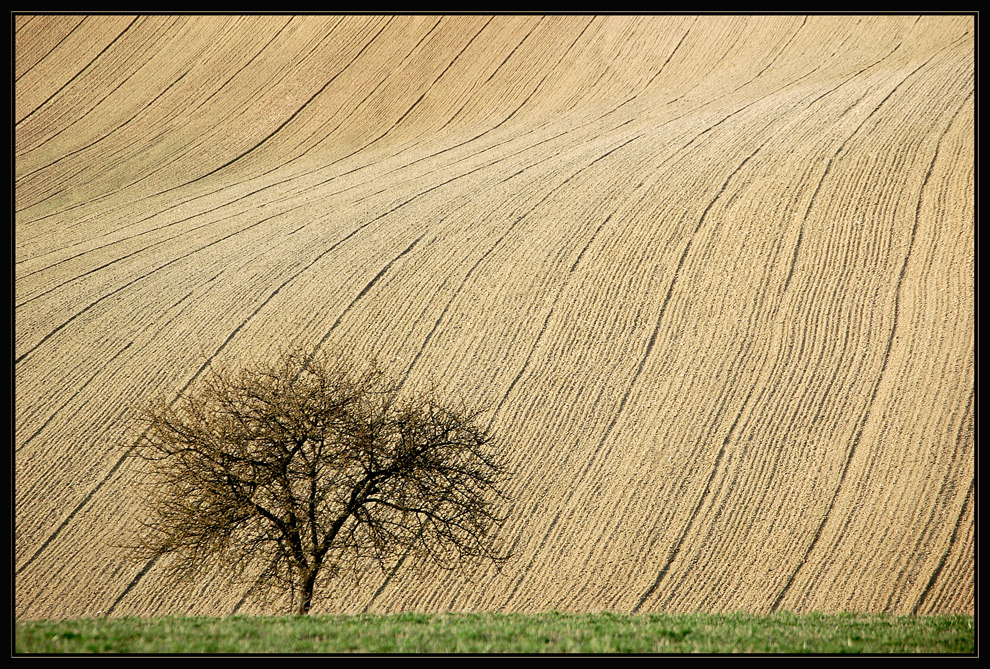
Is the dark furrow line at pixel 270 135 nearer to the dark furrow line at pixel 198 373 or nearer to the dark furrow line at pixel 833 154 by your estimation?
the dark furrow line at pixel 198 373

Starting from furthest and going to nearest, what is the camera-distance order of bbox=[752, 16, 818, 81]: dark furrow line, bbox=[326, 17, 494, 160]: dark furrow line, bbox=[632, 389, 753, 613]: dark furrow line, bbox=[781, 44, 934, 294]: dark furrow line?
bbox=[326, 17, 494, 160]: dark furrow line → bbox=[752, 16, 818, 81]: dark furrow line → bbox=[781, 44, 934, 294]: dark furrow line → bbox=[632, 389, 753, 613]: dark furrow line

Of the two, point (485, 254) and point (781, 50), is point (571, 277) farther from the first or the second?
point (781, 50)

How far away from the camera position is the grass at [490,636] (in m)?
7.52

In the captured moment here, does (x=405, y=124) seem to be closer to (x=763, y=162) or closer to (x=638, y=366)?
(x=763, y=162)

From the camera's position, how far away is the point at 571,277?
2134cm

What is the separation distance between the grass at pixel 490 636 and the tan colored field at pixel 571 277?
4236mm

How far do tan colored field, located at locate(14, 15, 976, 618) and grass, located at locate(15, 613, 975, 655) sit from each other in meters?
4.24

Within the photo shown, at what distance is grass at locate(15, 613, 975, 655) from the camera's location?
7523mm

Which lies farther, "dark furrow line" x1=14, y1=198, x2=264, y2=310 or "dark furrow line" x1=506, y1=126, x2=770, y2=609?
"dark furrow line" x1=14, y1=198, x2=264, y2=310

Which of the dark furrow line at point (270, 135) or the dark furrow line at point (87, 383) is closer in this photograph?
the dark furrow line at point (87, 383)

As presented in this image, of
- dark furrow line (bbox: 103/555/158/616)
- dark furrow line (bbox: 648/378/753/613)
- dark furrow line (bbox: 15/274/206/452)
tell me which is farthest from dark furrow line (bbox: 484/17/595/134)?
dark furrow line (bbox: 103/555/158/616)

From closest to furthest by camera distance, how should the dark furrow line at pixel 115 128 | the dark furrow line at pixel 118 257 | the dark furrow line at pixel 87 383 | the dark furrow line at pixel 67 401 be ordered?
the dark furrow line at pixel 67 401 < the dark furrow line at pixel 87 383 < the dark furrow line at pixel 118 257 < the dark furrow line at pixel 115 128

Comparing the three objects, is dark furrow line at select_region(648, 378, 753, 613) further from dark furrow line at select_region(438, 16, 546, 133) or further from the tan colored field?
dark furrow line at select_region(438, 16, 546, 133)

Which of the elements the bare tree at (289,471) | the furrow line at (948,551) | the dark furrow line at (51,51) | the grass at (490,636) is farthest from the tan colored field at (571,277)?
the grass at (490,636)
